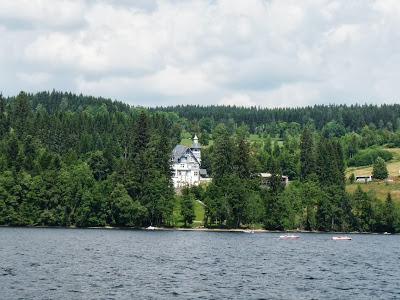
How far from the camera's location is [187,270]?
275 feet

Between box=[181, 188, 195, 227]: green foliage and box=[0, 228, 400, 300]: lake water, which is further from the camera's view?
box=[181, 188, 195, 227]: green foliage

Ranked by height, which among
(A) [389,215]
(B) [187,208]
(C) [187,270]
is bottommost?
(C) [187,270]

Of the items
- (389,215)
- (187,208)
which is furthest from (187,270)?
(389,215)

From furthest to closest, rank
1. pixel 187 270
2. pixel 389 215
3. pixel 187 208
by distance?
1. pixel 389 215
2. pixel 187 208
3. pixel 187 270

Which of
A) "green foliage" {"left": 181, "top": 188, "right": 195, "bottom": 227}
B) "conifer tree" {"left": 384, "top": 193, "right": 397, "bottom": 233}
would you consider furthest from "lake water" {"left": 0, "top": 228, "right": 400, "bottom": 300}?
"conifer tree" {"left": 384, "top": 193, "right": 397, "bottom": 233}

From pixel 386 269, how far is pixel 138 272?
36.6 m

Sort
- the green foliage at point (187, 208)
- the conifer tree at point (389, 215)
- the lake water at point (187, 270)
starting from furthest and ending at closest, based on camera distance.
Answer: the conifer tree at point (389, 215)
the green foliage at point (187, 208)
the lake water at point (187, 270)

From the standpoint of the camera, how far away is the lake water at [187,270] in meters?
65.5

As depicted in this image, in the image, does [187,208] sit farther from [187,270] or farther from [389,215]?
[187,270]

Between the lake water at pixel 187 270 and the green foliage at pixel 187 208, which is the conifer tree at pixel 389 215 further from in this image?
the lake water at pixel 187 270

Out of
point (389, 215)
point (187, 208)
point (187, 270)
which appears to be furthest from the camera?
point (389, 215)

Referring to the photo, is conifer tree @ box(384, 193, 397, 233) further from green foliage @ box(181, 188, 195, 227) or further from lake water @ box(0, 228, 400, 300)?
lake water @ box(0, 228, 400, 300)

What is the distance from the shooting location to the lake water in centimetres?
6550

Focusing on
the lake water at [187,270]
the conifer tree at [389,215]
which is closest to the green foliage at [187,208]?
the lake water at [187,270]
